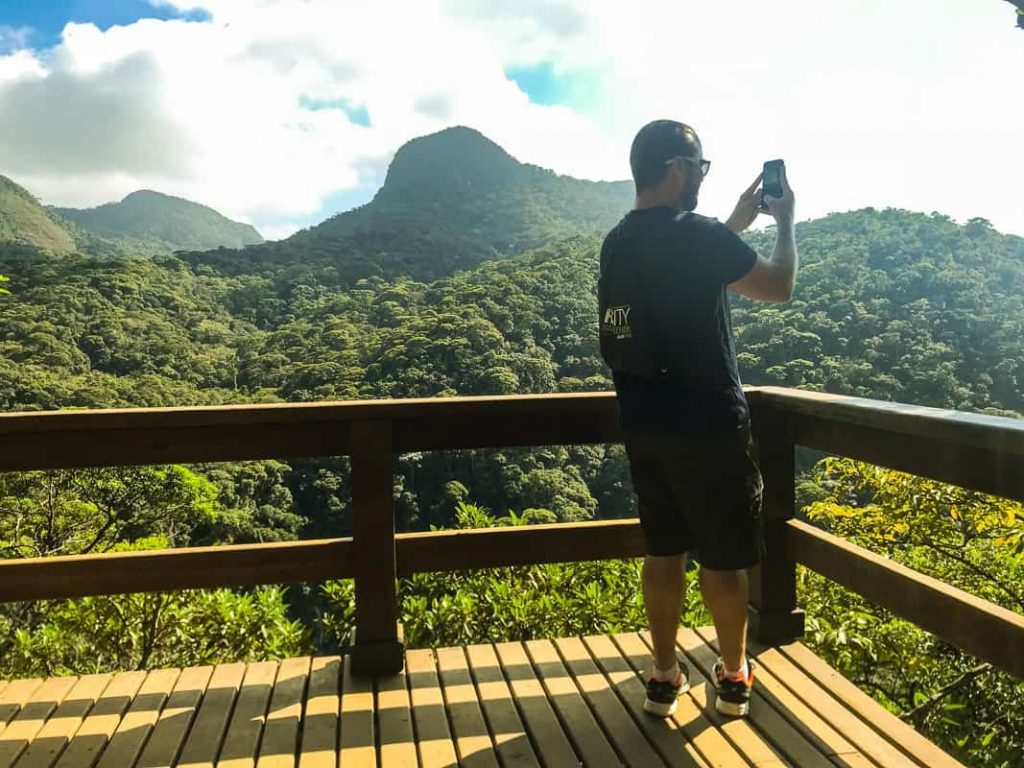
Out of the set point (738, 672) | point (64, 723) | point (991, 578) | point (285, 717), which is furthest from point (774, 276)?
point (991, 578)

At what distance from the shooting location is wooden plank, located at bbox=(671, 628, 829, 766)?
1809 millimetres

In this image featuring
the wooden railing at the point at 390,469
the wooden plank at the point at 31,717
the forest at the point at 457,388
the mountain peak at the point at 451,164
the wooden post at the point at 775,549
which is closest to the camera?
the wooden plank at the point at 31,717

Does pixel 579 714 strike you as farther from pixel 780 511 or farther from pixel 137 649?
pixel 137 649

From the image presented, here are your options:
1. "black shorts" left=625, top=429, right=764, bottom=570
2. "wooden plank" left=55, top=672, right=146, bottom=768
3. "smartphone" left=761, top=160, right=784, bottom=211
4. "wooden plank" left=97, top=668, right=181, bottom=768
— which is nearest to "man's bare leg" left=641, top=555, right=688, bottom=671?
"black shorts" left=625, top=429, right=764, bottom=570

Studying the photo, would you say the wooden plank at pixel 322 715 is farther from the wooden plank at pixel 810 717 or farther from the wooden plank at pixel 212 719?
the wooden plank at pixel 810 717

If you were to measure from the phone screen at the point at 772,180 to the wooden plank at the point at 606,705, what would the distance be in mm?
1385

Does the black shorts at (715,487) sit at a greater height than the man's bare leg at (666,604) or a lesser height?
greater

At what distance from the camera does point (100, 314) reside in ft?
127

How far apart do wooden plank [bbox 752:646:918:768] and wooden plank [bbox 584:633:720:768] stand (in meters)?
0.30

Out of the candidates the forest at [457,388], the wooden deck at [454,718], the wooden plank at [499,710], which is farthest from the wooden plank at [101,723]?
the forest at [457,388]

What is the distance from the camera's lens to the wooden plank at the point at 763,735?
181cm

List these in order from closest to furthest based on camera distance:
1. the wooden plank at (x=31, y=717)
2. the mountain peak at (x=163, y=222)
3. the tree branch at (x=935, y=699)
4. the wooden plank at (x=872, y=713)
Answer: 1. the wooden plank at (x=872, y=713)
2. the wooden plank at (x=31, y=717)
3. the tree branch at (x=935, y=699)
4. the mountain peak at (x=163, y=222)

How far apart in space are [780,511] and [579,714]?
953mm

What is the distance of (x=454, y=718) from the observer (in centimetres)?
206
